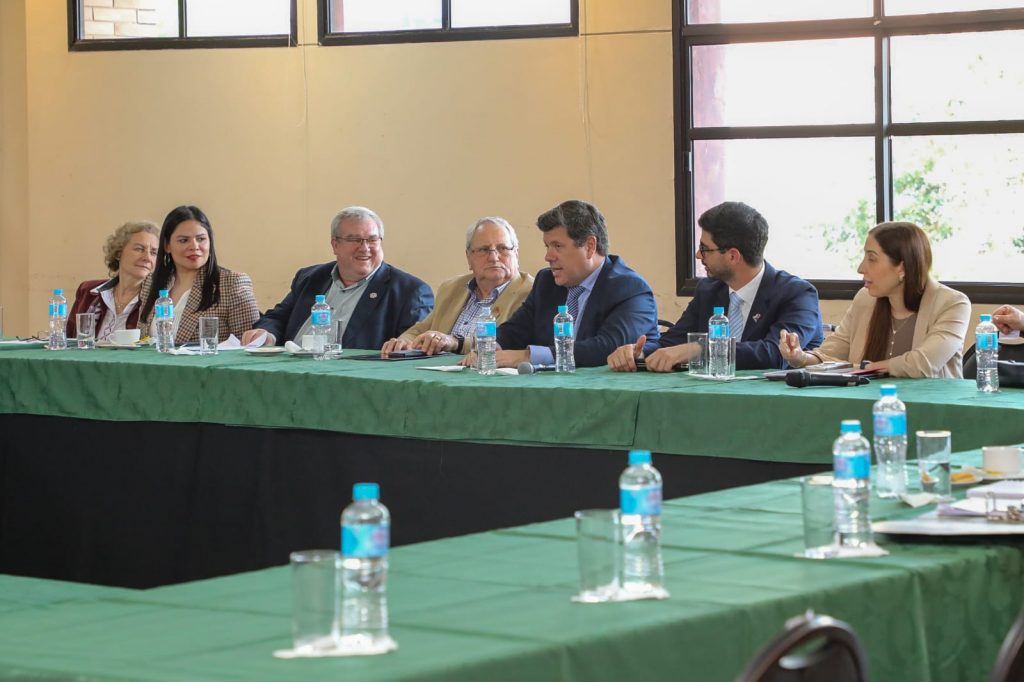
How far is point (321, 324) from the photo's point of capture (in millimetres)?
5664

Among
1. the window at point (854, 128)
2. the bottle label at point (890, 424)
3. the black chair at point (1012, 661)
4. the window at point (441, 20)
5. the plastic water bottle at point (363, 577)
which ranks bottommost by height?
the black chair at point (1012, 661)

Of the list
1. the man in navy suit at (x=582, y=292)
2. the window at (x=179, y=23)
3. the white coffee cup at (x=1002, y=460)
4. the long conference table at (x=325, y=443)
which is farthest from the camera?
the window at (x=179, y=23)

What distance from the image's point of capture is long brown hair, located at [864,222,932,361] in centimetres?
464

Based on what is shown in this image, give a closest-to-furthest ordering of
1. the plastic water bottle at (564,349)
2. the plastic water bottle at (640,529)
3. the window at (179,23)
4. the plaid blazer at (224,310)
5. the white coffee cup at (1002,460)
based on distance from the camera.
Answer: the plastic water bottle at (640,529) → the white coffee cup at (1002,460) → the plastic water bottle at (564,349) → the plaid blazer at (224,310) → the window at (179,23)

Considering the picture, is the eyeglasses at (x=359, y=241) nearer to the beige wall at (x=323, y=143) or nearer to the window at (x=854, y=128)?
the beige wall at (x=323, y=143)

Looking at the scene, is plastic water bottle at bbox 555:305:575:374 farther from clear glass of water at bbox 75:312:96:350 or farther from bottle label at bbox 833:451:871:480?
bottle label at bbox 833:451:871:480

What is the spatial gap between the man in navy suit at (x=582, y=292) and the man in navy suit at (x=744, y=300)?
0.13 metres

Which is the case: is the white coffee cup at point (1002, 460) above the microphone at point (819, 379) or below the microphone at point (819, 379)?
below

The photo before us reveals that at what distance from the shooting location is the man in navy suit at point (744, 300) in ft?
15.8

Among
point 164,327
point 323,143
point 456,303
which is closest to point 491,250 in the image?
point 456,303

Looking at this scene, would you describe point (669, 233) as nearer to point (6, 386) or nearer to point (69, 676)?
point (6, 386)

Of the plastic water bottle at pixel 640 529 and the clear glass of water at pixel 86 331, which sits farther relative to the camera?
the clear glass of water at pixel 86 331

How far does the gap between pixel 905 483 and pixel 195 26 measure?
6337mm

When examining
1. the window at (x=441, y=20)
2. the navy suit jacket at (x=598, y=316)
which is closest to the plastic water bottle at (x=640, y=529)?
the navy suit jacket at (x=598, y=316)
